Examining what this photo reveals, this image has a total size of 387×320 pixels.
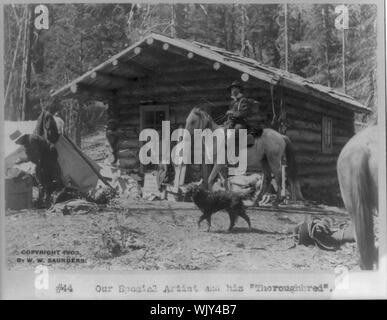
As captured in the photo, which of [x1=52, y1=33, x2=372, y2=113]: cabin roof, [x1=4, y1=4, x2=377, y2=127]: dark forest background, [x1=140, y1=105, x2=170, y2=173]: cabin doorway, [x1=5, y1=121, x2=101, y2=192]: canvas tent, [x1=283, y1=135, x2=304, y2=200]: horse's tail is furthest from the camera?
[x1=5, y1=121, x2=101, y2=192]: canvas tent

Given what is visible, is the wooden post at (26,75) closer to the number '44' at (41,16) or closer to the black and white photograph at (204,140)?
the black and white photograph at (204,140)

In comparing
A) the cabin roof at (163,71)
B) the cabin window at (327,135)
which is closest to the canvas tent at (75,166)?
the cabin roof at (163,71)

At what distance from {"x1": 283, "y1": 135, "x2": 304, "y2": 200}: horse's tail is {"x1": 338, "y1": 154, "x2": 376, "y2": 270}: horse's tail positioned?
652 millimetres

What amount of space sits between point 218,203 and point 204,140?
89 centimetres

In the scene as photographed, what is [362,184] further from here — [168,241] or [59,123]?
[59,123]

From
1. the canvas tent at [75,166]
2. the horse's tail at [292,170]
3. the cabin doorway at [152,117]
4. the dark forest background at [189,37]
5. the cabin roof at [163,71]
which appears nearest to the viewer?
the cabin roof at [163,71]

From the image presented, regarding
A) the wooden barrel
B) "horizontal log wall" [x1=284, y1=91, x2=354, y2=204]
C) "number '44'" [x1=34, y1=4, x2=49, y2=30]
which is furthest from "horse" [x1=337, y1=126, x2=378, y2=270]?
"number '44'" [x1=34, y1=4, x2=49, y2=30]

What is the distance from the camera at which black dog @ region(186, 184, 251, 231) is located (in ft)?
21.7

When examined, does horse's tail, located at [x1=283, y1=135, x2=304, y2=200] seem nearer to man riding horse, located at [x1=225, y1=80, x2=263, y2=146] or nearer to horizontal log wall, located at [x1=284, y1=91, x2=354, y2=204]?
horizontal log wall, located at [x1=284, y1=91, x2=354, y2=204]

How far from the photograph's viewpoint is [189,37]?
678 cm

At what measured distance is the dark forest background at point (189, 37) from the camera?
6.56 m

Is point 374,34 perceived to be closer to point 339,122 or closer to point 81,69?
point 339,122

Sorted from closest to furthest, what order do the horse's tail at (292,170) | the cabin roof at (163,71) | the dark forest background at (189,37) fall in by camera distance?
the cabin roof at (163,71), the dark forest background at (189,37), the horse's tail at (292,170)

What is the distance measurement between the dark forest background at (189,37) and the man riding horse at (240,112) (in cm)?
56
